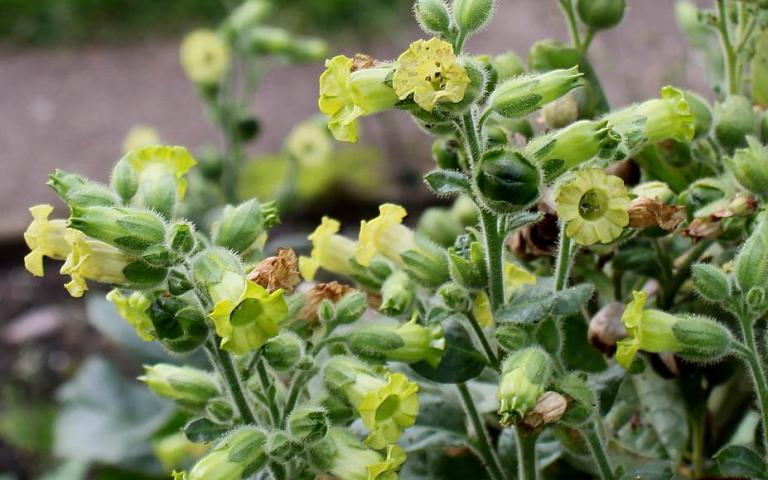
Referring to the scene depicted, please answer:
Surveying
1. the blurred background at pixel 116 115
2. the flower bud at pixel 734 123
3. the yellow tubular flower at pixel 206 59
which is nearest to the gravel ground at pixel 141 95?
the blurred background at pixel 116 115

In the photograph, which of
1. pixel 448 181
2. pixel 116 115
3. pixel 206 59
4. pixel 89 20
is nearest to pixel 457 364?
pixel 448 181

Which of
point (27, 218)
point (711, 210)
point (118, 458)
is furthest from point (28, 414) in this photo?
point (711, 210)

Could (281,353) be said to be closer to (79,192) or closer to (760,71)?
(79,192)

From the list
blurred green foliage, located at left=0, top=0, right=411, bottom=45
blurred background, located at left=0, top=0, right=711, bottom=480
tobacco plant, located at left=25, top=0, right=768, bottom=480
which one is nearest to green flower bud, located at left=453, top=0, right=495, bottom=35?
tobacco plant, located at left=25, top=0, right=768, bottom=480

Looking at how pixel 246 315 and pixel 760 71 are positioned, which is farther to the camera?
pixel 760 71

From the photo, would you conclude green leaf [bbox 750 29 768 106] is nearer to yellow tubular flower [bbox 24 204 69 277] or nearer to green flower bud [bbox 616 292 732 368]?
green flower bud [bbox 616 292 732 368]

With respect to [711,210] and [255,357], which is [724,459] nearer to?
[711,210]
